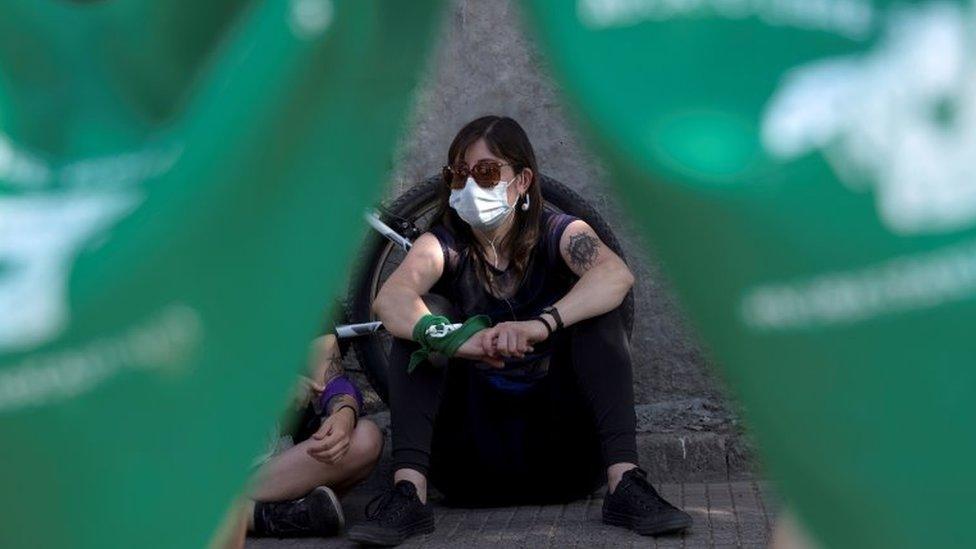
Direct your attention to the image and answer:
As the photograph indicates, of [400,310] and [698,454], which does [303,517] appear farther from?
[698,454]

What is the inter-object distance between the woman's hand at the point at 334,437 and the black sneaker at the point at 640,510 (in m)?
0.83

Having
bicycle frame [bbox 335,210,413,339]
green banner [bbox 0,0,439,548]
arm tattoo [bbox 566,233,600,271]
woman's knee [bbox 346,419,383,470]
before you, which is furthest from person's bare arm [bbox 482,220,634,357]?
green banner [bbox 0,0,439,548]

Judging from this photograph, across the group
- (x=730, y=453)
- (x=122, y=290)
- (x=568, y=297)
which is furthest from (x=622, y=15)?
(x=730, y=453)

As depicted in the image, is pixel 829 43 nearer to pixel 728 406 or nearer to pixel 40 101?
pixel 40 101

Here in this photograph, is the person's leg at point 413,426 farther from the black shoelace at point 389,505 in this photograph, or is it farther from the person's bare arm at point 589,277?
the person's bare arm at point 589,277

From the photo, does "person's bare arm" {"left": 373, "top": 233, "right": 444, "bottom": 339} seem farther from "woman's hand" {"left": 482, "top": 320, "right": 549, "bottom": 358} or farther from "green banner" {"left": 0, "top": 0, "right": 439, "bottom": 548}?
"green banner" {"left": 0, "top": 0, "right": 439, "bottom": 548}

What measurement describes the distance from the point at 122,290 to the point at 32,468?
0.18m

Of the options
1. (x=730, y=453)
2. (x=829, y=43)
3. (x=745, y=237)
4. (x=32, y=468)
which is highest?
(x=829, y=43)

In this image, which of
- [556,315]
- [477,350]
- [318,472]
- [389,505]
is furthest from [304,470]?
[556,315]

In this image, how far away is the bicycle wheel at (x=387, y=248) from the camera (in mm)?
5781

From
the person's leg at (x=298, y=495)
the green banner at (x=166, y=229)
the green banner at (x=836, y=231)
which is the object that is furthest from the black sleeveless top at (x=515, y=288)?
the green banner at (x=836, y=231)

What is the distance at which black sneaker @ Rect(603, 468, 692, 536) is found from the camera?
4.59 metres

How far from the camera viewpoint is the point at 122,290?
1.45 metres

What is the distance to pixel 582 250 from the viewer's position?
4938 mm
